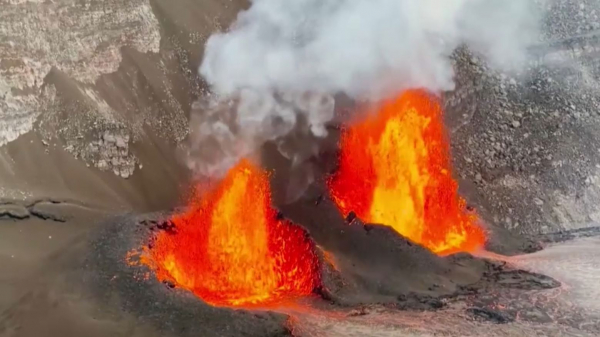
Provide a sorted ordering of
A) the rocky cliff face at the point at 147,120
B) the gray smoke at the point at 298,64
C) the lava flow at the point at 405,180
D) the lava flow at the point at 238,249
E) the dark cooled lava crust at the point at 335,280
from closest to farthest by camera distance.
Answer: the dark cooled lava crust at the point at 335,280, the lava flow at the point at 238,249, the rocky cliff face at the point at 147,120, the gray smoke at the point at 298,64, the lava flow at the point at 405,180

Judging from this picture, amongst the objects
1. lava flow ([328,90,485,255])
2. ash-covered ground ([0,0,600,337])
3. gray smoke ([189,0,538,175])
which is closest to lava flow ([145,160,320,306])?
ash-covered ground ([0,0,600,337])

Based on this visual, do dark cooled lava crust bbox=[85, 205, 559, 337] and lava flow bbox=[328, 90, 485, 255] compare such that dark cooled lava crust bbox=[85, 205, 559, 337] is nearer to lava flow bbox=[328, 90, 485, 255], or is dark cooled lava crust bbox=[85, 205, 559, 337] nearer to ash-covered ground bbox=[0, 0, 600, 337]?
ash-covered ground bbox=[0, 0, 600, 337]

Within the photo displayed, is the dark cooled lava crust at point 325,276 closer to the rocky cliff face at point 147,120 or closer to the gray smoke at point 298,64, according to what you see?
the gray smoke at point 298,64

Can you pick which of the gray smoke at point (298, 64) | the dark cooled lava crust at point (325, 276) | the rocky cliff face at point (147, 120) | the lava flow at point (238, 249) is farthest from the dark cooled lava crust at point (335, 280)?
the gray smoke at point (298, 64)

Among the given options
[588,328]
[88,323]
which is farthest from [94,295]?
[588,328]

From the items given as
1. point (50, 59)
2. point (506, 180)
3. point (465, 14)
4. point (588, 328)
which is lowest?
point (588, 328)

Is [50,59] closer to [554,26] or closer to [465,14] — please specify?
[465,14]
